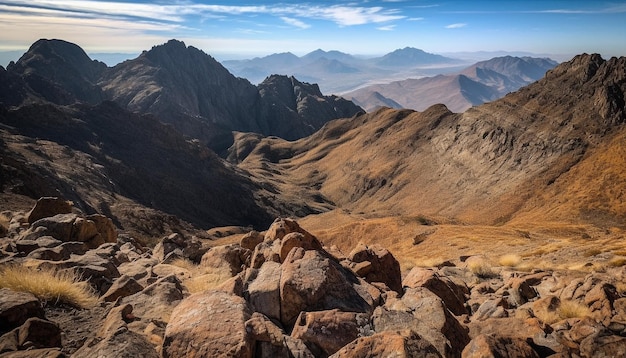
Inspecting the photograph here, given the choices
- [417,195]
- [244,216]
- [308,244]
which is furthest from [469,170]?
[308,244]

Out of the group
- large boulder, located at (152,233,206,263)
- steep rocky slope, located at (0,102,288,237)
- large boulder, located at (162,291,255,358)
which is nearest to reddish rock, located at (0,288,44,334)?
large boulder, located at (162,291,255,358)

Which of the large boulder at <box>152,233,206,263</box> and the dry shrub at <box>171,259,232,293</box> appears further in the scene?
the large boulder at <box>152,233,206,263</box>

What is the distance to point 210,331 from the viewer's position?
18.9ft

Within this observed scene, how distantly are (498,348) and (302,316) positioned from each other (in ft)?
10.4

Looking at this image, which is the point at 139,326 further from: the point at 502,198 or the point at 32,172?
the point at 502,198

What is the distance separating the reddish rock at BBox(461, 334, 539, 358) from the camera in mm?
5496

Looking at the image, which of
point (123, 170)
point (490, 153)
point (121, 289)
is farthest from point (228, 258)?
point (123, 170)

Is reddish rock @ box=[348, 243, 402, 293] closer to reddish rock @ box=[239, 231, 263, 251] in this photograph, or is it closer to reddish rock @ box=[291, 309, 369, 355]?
reddish rock @ box=[291, 309, 369, 355]

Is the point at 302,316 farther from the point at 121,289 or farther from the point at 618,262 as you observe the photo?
the point at 618,262

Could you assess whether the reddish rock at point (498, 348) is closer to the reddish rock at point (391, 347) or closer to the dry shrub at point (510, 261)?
the reddish rock at point (391, 347)

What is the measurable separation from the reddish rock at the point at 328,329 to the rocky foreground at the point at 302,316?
0.06ft

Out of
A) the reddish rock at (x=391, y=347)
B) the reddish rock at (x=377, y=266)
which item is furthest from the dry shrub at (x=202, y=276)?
the reddish rock at (x=391, y=347)

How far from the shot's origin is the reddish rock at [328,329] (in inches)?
245

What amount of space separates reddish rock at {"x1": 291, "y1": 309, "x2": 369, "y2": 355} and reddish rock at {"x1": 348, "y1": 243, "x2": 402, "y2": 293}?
4.11m
